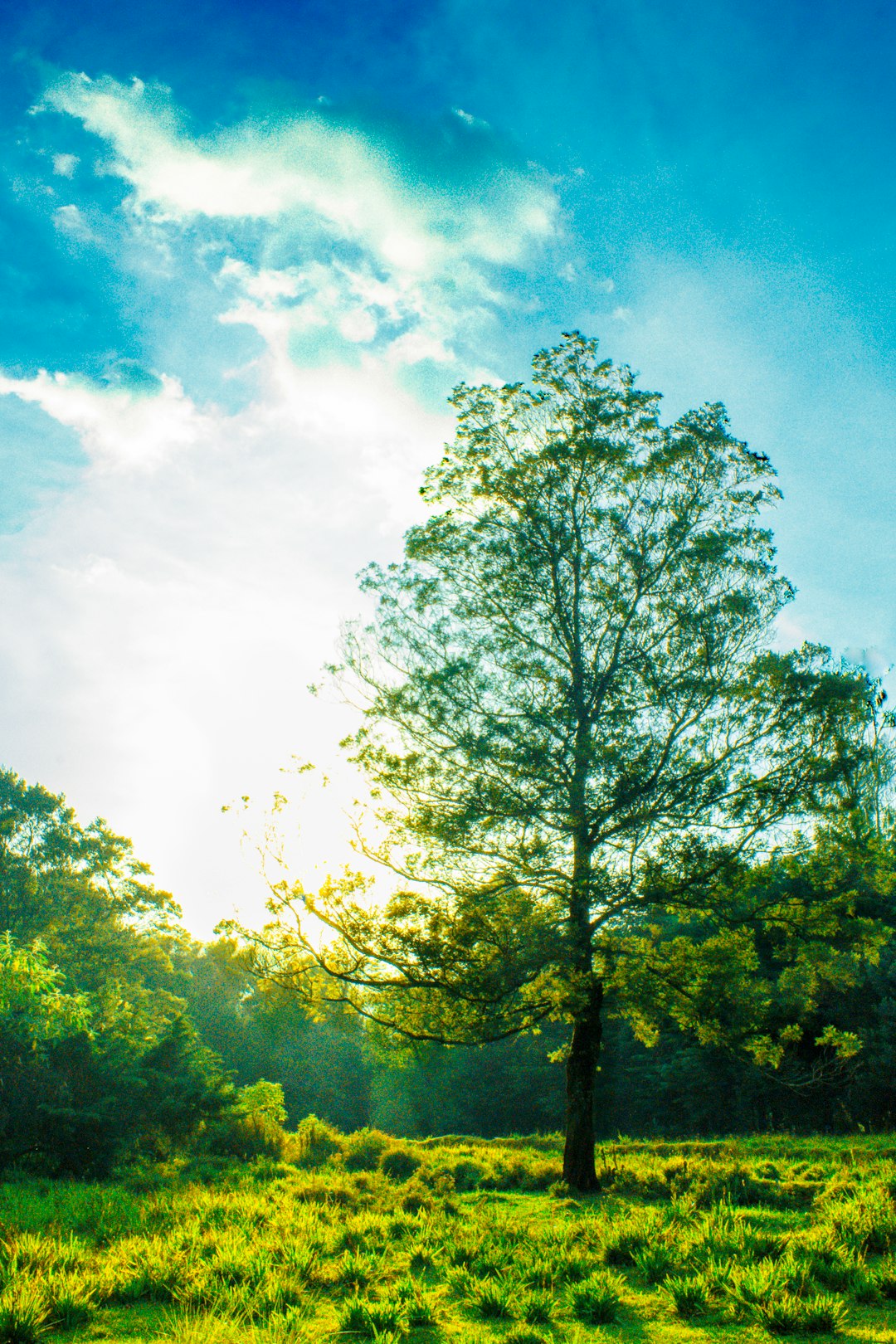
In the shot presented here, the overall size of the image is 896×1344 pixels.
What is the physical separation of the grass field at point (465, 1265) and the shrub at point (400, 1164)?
11.5ft

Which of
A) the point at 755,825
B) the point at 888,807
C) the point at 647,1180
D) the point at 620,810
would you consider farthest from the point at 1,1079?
the point at 888,807

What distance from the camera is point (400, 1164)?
13648mm

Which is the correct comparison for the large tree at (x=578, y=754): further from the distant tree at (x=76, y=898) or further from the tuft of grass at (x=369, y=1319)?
the distant tree at (x=76, y=898)

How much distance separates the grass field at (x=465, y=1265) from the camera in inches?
170

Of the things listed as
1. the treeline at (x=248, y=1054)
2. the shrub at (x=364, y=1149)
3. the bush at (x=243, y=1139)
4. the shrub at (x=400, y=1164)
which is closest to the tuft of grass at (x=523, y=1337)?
the treeline at (x=248, y=1054)

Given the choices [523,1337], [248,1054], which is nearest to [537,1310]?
[523,1337]

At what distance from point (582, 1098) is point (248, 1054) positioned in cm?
4200

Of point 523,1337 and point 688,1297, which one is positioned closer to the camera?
point 523,1337

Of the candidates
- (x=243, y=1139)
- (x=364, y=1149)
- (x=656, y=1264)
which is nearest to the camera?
(x=656, y=1264)

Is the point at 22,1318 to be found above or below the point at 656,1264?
above

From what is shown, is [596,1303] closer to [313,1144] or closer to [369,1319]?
[369,1319]

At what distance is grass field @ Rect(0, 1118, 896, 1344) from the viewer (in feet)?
14.2

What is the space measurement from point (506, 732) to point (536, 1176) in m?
7.71

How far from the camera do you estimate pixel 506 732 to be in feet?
36.8
